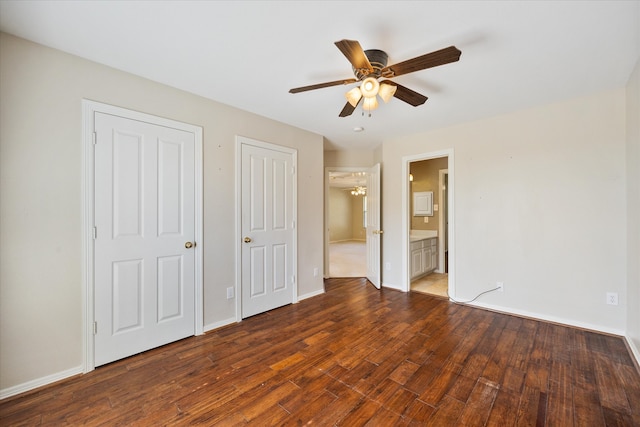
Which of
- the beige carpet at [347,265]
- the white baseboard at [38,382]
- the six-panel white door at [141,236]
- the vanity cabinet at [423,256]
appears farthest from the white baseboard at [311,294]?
the white baseboard at [38,382]

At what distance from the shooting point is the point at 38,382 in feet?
6.29

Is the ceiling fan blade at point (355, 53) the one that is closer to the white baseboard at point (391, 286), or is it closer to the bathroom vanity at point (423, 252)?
the bathroom vanity at point (423, 252)

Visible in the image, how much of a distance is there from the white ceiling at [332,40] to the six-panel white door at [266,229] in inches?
34.3

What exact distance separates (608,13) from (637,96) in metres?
1.11

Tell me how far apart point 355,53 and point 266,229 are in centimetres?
233

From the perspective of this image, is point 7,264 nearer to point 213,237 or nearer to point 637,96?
point 213,237

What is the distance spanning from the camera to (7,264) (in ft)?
5.95

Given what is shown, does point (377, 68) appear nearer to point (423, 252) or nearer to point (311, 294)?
point (311, 294)

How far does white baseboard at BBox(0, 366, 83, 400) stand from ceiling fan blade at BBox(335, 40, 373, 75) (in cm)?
305

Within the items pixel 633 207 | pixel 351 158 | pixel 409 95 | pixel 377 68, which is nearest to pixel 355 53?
pixel 377 68

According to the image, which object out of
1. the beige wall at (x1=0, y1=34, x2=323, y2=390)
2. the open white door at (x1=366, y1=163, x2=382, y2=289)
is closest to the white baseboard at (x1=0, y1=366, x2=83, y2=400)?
the beige wall at (x1=0, y1=34, x2=323, y2=390)

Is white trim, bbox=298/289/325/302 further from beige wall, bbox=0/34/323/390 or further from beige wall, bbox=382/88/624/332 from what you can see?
beige wall, bbox=0/34/323/390

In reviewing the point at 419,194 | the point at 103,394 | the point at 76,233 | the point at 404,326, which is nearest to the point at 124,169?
the point at 76,233

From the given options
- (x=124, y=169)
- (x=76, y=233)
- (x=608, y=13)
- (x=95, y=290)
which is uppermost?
(x=608, y=13)
